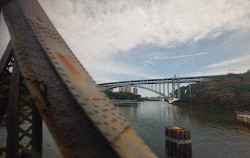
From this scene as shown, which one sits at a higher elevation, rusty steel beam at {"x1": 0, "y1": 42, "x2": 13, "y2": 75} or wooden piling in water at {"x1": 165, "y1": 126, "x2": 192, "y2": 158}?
rusty steel beam at {"x1": 0, "y1": 42, "x2": 13, "y2": 75}

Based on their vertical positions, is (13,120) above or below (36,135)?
above

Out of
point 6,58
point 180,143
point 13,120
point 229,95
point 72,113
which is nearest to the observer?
point 72,113

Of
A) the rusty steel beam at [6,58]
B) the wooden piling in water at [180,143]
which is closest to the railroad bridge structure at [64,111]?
the rusty steel beam at [6,58]

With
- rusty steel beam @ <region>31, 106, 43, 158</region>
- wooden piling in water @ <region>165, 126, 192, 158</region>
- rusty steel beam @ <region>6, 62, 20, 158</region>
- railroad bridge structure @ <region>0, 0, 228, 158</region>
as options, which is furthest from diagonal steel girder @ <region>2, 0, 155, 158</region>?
wooden piling in water @ <region>165, 126, 192, 158</region>

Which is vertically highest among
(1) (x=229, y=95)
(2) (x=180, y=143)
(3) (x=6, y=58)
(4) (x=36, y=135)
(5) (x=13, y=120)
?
(3) (x=6, y=58)

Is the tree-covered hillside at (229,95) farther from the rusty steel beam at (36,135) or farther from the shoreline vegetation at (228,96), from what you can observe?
the rusty steel beam at (36,135)

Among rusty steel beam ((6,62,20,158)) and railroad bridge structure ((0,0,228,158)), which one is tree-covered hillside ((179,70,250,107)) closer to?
railroad bridge structure ((0,0,228,158))

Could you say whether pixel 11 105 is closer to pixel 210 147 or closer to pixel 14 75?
pixel 14 75

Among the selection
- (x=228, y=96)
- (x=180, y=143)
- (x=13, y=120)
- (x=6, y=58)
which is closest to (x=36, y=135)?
(x=13, y=120)

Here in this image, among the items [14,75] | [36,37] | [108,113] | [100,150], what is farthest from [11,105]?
[100,150]

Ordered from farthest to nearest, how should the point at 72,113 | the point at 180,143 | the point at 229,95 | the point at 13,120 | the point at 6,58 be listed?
1. the point at 229,95
2. the point at 180,143
3. the point at 6,58
4. the point at 13,120
5. the point at 72,113

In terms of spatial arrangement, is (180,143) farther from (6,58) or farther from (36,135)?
(6,58)
